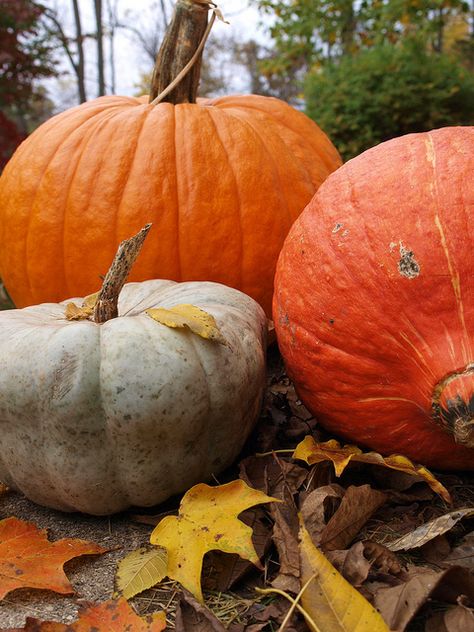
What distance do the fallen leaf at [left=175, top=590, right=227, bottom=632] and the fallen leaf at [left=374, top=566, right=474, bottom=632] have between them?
301 mm

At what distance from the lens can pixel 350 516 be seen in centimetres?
140

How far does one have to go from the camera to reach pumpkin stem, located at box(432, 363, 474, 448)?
1312mm

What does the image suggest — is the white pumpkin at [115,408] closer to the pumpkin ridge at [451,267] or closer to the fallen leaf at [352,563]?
the fallen leaf at [352,563]

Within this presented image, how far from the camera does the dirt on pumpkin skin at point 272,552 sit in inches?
47.8

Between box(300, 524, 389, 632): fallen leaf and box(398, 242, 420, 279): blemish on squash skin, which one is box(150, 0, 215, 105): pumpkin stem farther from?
box(300, 524, 389, 632): fallen leaf

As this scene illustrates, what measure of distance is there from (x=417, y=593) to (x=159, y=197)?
161 cm

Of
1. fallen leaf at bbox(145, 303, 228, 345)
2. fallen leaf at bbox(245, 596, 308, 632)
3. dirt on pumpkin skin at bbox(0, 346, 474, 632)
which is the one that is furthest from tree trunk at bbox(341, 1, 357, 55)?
fallen leaf at bbox(245, 596, 308, 632)

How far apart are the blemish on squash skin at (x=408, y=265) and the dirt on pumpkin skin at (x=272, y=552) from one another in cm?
51

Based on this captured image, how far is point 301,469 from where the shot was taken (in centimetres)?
162

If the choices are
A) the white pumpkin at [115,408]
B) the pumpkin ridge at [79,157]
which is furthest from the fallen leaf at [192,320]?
the pumpkin ridge at [79,157]

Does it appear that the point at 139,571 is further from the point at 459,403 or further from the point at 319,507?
the point at 459,403

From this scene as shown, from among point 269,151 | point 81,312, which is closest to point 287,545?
point 81,312

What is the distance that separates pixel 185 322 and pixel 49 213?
1.14 meters

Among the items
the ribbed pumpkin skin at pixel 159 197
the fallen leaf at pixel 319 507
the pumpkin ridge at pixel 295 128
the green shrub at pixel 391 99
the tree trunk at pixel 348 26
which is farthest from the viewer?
the tree trunk at pixel 348 26
